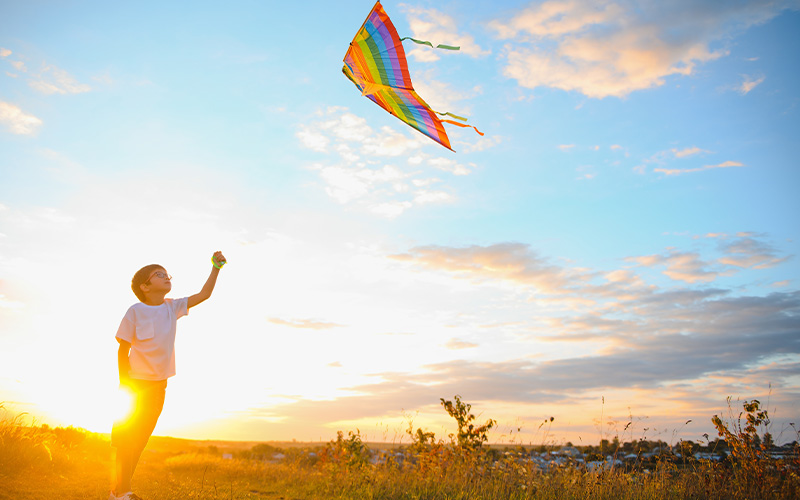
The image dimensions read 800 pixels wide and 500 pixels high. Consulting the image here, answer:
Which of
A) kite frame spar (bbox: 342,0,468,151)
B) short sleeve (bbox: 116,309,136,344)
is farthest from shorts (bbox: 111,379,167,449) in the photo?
kite frame spar (bbox: 342,0,468,151)

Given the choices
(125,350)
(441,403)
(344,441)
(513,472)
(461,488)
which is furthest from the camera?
(344,441)

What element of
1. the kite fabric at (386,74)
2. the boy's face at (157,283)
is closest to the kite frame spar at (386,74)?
the kite fabric at (386,74)

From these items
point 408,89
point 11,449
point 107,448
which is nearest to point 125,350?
point 11,449

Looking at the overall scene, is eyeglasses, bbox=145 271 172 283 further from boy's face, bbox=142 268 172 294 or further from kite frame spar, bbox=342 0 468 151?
kite frame spar, bbox=342 0 468 151

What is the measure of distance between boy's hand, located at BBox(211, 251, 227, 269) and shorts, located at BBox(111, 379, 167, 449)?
1283 millimetres

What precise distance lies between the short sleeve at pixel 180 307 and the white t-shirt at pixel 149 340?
0.60 ft

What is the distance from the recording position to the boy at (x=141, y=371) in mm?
5038

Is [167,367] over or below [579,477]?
over

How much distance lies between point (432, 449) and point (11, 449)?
5875mm

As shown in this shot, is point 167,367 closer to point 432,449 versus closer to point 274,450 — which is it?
point 432,449

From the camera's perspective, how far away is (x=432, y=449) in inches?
334

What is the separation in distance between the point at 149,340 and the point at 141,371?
30cm

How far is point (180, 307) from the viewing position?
5.66 m

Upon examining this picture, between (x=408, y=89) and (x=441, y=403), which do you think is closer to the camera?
(x=408, y=89)
